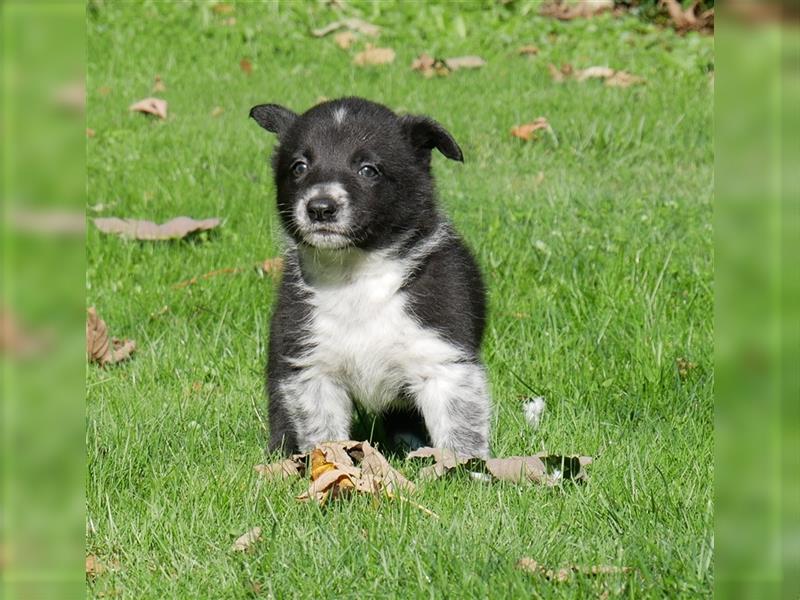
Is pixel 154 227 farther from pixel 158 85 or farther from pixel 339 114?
pixel 158 85

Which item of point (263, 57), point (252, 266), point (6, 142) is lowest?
point (252, 266)

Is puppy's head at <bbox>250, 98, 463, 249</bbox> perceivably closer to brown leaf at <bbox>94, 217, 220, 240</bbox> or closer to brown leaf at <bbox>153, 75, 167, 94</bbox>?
brown leaf at <bbox>94, 217, 220, 240</bbox>

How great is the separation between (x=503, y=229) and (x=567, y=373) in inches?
Answer: 70.0

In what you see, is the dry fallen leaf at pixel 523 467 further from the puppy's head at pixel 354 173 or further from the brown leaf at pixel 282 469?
the puppy's head at pixel 354 173

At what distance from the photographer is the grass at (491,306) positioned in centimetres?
286

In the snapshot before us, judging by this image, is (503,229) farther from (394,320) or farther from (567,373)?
(394,320)

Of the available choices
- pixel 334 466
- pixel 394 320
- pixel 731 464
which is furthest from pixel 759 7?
pixel 394 320

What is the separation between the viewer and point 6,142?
1.90 ft

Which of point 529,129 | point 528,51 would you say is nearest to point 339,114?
point 529,129

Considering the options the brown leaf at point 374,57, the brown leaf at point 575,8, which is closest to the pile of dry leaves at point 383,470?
the brown leaf at point 374,57

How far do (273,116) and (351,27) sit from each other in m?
7.44

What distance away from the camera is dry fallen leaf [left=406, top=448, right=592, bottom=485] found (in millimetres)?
3467

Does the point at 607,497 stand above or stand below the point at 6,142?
below

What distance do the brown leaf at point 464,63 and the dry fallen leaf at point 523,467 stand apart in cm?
706
